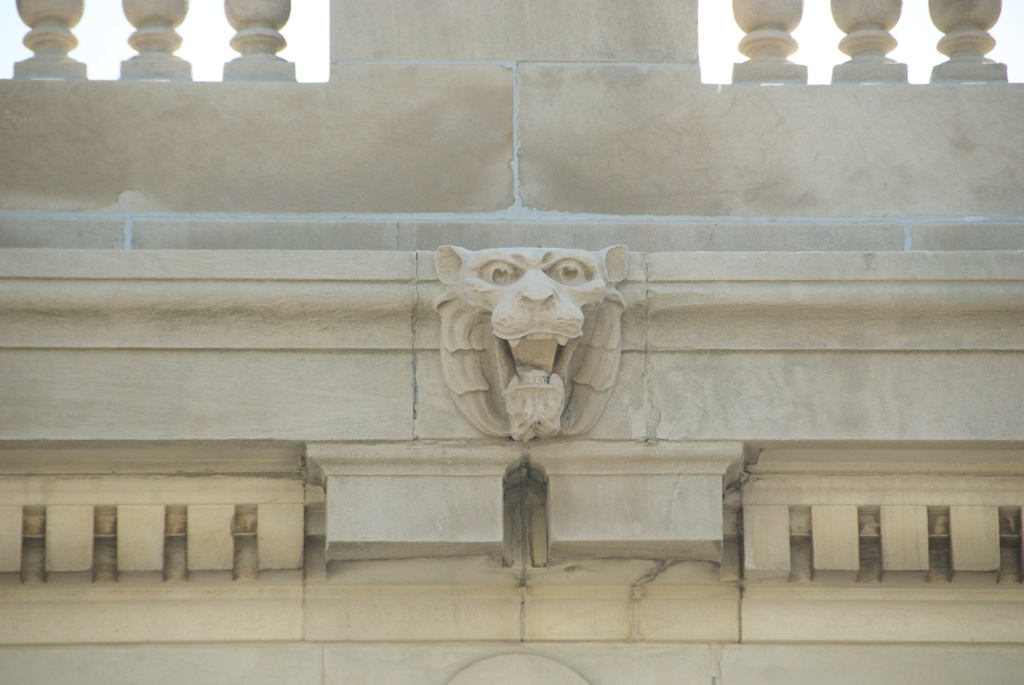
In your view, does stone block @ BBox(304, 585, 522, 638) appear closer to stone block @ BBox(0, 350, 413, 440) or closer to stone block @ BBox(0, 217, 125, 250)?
stone block @ BBox(0, 350, 413, 440)

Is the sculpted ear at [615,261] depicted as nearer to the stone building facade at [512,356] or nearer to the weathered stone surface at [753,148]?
the stone building facade at [512,356]

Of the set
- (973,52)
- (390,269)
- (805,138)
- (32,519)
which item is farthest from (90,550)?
(973,52)

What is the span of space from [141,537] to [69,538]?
0.68 ft

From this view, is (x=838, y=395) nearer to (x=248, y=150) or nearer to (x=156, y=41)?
(x=248, y=150)

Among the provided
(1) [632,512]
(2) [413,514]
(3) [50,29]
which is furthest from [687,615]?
(3) [50,29]

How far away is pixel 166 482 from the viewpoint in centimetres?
521

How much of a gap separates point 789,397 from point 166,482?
1.82 meters

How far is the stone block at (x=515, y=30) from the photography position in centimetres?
545

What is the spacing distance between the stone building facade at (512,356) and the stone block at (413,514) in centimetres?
1

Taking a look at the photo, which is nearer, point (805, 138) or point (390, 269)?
point (390, 269)

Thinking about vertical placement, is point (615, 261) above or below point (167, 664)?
above

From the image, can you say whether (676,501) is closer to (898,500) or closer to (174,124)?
(898,500)

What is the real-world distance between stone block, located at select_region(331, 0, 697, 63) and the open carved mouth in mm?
1002

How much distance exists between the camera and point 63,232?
5.31 m
